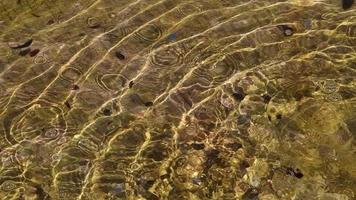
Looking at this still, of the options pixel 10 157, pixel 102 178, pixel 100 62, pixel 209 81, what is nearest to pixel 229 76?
pixel 209 81

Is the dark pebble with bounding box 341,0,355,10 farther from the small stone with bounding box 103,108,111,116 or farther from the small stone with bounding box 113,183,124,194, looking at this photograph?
the small stone with bounding box 113,183,124,194

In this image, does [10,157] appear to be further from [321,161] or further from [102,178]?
[321,161]

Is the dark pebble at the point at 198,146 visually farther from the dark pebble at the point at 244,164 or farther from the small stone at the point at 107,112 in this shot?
the small stone at the point at 107,112

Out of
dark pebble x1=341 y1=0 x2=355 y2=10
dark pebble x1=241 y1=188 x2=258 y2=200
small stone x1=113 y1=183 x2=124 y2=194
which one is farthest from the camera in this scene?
dark pebble x1=341 y1=0 x2=355 y2=10

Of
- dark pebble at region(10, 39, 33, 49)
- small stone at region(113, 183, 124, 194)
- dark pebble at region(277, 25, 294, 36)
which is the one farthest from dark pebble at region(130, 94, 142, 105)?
dark pebble at region(277, 25, 294, 36)

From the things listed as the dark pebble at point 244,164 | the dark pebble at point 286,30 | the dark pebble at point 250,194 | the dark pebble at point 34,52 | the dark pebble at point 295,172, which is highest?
the dark pebble at point 34,52

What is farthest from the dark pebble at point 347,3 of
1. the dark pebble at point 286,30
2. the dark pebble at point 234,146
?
the dark pebble at point 234,146
